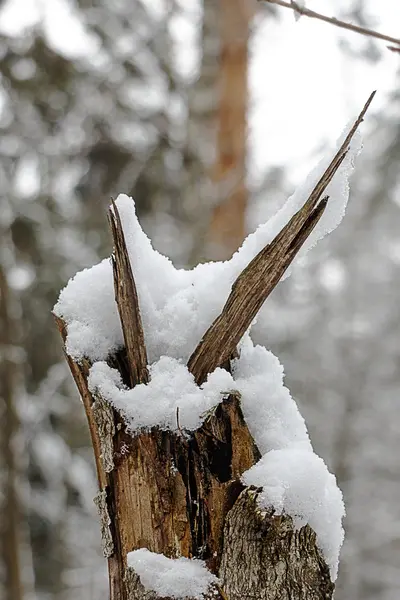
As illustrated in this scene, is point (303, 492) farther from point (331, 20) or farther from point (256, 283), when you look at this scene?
point (331, 20)

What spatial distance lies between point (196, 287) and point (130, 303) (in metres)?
0.16

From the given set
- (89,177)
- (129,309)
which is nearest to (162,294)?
(129,309)

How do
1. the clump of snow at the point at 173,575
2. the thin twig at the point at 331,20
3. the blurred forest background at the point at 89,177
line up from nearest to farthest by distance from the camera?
the clump of snow at the point at 173,575 → the thin twig at the point at 331,20 → the blurred forest background at the point at 89,177

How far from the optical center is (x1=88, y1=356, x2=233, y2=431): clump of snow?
918mm

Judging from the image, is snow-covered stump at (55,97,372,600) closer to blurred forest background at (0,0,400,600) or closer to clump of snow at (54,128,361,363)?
clump of snow at (54,128,361,363)

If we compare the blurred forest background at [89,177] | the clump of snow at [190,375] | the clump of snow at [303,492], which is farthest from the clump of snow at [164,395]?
the blurred forest background at [89,177]

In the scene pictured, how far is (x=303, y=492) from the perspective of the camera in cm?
91

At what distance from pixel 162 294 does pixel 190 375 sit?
0.19 meters

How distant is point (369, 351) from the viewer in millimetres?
9078

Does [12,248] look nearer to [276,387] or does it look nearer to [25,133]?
[25,133]

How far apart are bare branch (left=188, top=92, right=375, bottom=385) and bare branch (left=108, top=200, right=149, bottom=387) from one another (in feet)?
0.26

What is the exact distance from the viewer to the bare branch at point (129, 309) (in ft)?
3.14

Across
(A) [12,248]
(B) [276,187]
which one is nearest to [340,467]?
(B) [276,187]

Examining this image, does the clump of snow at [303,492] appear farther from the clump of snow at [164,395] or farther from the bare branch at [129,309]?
the bare branch at [129,309]
